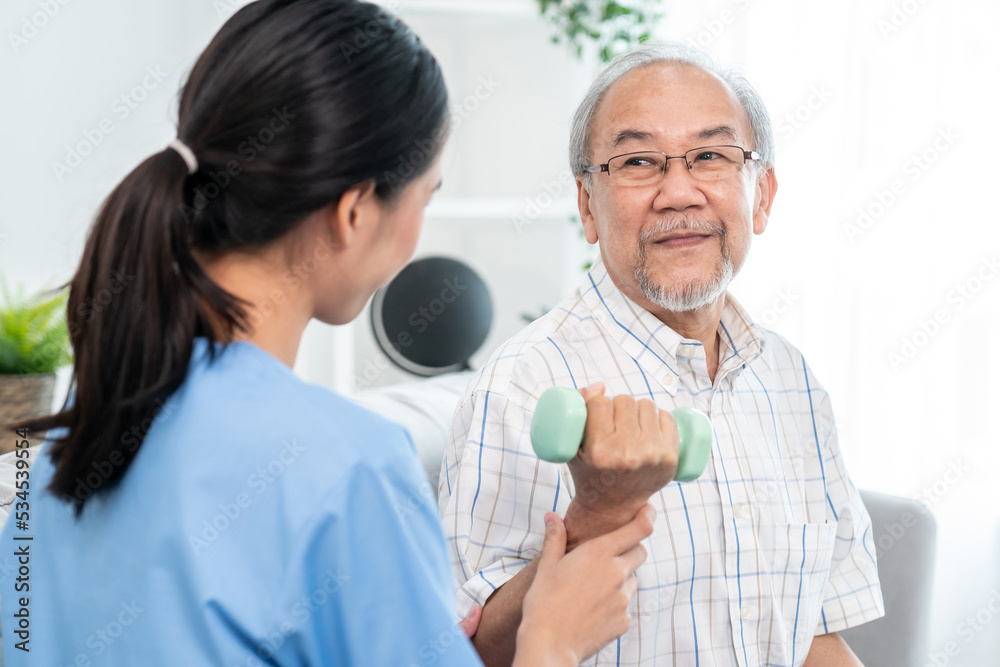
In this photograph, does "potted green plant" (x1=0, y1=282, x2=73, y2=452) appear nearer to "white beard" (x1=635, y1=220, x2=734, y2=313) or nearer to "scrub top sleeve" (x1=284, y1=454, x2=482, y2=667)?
"white beard" (x1=635, y1=220, x2=734, y2=313)

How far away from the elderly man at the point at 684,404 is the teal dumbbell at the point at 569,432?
0.58 feet

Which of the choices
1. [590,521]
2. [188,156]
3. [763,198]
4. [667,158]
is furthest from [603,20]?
[188,156]

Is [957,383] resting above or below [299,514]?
above

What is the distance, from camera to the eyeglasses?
4.00 feet

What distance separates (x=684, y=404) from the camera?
119 cm

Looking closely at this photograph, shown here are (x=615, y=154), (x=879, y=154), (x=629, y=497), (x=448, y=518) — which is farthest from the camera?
(x=879, y=154)

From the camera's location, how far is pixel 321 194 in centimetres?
70

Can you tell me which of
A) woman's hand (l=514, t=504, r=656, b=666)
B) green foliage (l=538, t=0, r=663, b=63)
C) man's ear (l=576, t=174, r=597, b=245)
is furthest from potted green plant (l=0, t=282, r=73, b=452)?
green foliage (l=538, t=0, r=663, b=63)

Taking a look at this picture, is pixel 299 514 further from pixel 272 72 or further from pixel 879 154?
pixel 879 154

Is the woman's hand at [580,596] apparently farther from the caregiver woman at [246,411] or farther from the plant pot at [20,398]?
the plant pot at [20,398]

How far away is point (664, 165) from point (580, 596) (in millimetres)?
640

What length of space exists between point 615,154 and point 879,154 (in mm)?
1240

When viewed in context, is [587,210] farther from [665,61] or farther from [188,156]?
[188,156]

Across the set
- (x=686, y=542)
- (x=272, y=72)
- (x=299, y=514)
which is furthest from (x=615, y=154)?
(x=299, y=514)
